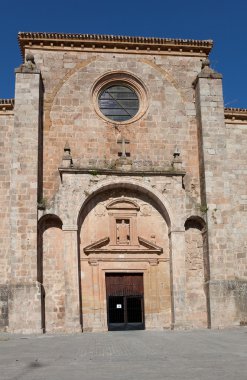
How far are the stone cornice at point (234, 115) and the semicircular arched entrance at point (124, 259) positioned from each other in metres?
4.19

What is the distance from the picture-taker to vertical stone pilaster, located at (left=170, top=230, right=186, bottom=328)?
55.8 ft

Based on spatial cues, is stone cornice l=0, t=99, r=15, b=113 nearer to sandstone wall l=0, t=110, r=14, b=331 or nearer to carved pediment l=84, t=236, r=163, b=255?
sandstone wall l=0, t=110, r=14, b=331

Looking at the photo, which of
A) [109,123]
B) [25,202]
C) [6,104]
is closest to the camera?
[25,202]

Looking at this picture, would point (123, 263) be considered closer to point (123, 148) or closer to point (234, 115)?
point (123, 148)

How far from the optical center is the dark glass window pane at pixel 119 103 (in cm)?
1938

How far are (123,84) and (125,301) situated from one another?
7847 millimetres

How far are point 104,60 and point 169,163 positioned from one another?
4.51 metres

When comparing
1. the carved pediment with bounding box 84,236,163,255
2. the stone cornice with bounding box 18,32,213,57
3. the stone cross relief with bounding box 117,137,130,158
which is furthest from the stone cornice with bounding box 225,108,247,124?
the carved pediment with bounding box 84,236,163,255

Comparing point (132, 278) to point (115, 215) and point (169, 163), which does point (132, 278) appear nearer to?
point (115, 215)

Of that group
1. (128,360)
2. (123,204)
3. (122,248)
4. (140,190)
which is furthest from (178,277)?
(128,360)

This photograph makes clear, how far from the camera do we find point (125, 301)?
17.6m

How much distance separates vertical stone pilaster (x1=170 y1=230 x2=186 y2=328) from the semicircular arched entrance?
45 centimetres

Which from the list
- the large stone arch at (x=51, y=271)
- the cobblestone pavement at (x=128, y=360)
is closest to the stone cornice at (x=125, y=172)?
the large stone arch at (x=51, y=271)

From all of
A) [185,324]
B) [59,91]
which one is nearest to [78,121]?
[59,91]
